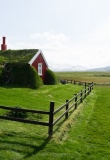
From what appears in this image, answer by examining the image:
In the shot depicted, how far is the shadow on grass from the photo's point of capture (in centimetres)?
963

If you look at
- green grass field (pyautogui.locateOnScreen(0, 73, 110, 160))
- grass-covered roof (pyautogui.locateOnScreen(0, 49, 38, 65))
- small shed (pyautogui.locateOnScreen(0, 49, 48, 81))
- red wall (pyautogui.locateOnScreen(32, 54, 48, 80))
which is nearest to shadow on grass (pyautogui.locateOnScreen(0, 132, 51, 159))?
green grass field (pyautogui.locateOnScreen(0, 73, 110, 160))

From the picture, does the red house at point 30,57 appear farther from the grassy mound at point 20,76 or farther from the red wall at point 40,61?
the grassy mound at point 20,76

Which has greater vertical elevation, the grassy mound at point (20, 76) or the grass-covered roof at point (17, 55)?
the grass-covered roof at point (17, 55)

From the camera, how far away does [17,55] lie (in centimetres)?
3928

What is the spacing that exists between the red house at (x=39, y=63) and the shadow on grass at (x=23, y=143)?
23487 millimetres

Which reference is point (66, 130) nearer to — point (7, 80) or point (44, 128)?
point (44, 128)

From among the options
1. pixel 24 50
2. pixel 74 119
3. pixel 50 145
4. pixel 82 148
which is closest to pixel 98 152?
pixel 82 148

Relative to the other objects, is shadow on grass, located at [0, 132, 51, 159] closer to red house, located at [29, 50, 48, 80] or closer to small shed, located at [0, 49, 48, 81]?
small shed, located at [0, 49, 48, 81]

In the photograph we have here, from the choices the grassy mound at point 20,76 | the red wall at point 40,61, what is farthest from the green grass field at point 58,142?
the red wall at point 40,61

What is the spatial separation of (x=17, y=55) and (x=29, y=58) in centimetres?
482

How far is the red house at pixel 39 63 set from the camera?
35438 millimetres

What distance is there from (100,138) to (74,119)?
3.83 m

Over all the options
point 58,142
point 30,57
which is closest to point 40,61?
point 30,57

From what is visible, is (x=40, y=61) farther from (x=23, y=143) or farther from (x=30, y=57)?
(x=23, y=143)
